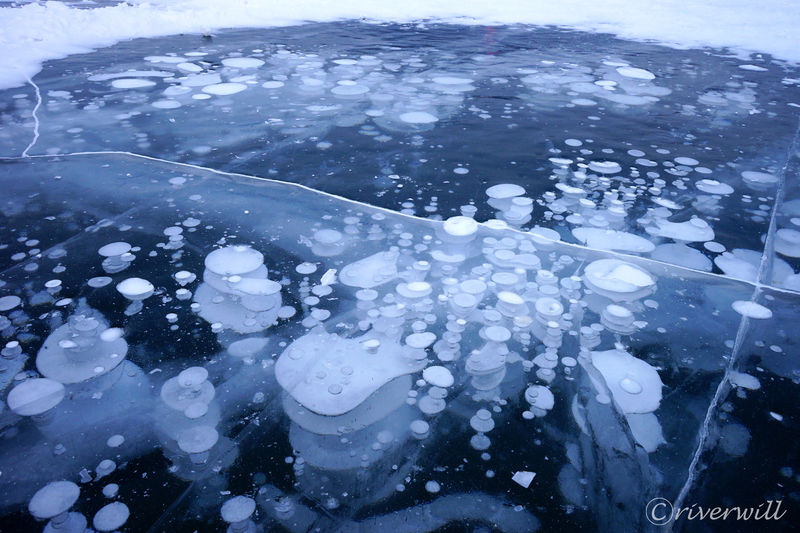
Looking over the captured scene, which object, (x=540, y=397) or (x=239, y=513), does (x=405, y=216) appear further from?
(x=239, y=513)

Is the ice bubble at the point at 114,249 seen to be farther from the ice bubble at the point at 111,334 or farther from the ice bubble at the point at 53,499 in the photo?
the ice bubble at the point at 53,499

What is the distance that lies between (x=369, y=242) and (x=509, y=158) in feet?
3.90

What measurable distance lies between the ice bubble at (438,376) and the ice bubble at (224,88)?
3.07 m

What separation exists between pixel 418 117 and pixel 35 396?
8.70 feet

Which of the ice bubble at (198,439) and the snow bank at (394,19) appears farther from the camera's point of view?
the snow bank at (394,19)

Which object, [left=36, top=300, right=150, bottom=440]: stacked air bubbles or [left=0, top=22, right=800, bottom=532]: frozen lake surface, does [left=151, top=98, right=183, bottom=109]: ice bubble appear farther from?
[left=36, top=300, right=150, bottom=440]: stacked air bubbles

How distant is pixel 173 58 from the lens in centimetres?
452

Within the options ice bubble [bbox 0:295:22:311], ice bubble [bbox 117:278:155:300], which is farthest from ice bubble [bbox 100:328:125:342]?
ice bubble [bbox 0:295:22:311]

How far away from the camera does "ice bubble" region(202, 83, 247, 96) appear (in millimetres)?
3607

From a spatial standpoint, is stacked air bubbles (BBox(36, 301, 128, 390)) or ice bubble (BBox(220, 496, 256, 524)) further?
stacked air bubbles (BBox(36, 301, 128, 390))

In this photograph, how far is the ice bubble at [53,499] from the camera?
3.27ft

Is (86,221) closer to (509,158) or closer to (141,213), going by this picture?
(141,213)

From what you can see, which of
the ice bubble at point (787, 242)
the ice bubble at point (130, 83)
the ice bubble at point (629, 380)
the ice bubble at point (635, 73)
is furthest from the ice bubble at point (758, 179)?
the ice bubble at point (130, 83)

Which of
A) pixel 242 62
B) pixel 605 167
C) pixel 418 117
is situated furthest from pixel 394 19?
pixel 605 167
